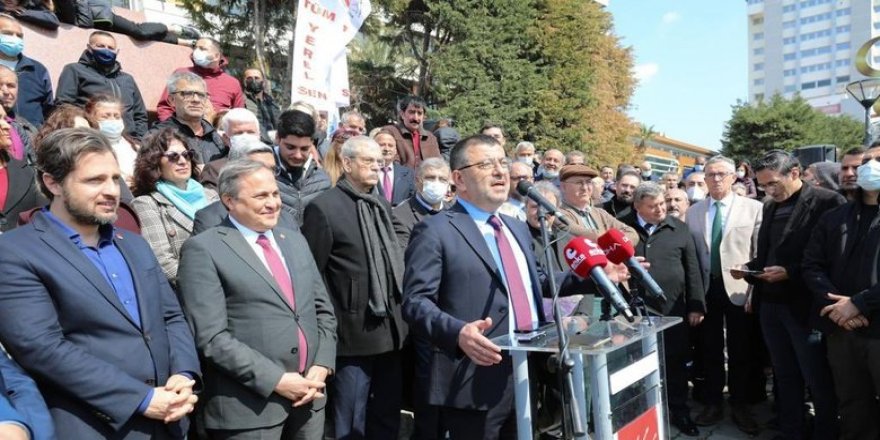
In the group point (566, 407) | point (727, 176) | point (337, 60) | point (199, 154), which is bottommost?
point (566, 407)

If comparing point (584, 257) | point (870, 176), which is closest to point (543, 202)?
point (584, 257)

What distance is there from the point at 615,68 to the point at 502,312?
94.4 ft

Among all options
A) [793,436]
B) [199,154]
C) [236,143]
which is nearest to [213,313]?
[236,143]

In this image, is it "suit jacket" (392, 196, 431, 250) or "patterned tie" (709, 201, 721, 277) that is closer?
"suit jacket" (392, 196, 431, 250)

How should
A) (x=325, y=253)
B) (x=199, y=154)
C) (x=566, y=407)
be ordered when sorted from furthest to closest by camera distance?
(x=199, y=154), (x=325, y=253), (x=566, y=407)

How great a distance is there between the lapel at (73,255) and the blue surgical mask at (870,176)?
4.39 meters

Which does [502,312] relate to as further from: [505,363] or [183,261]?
[183,261]

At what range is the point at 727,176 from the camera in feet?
18.2

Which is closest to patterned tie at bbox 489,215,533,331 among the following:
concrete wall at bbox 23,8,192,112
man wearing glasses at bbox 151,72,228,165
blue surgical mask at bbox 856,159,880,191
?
blue surgical mask at bbox 856,159,880,191

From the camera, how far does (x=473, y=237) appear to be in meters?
2.85

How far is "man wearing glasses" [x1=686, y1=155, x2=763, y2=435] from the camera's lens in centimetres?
529

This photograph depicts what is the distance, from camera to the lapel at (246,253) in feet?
9.48

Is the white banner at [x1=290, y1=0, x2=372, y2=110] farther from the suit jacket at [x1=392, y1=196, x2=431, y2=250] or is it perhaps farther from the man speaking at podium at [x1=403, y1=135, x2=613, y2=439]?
the man speaking at podium at [x1=403, y1=135, x2=613, y2=439]

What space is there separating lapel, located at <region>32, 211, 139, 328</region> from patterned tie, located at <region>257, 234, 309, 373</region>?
2.41 ft
